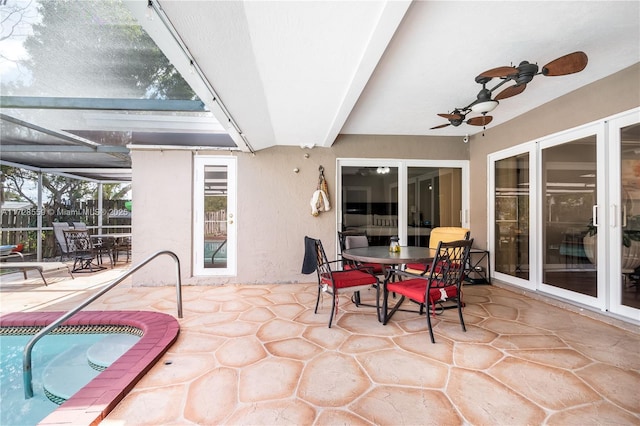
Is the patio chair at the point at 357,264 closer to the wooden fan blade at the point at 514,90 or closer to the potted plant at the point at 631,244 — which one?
the wooden fan blade at the point at 514,90

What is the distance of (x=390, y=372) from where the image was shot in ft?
7.02

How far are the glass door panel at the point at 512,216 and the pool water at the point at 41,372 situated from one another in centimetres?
528

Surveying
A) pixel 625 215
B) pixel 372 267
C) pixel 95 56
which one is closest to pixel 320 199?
pixel 372 267

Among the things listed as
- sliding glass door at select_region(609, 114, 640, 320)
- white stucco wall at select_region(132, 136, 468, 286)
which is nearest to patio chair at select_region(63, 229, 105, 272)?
white stucco wall at select_region(132, 136, 468, 286)

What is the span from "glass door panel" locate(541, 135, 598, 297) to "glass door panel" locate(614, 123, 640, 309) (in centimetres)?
25

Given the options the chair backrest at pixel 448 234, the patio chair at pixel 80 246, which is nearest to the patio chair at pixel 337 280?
the chair backrest at pixel 448 234

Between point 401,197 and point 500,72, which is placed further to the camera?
point 401,197

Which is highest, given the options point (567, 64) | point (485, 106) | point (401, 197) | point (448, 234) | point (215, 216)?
point (567, 64)

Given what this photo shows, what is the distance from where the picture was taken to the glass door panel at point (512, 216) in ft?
14.0

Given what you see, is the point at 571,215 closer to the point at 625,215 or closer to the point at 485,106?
the point at 625,215

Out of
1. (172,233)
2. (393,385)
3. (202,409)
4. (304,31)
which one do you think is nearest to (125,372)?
(202,409)

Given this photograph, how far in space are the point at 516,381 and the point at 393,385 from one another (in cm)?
89

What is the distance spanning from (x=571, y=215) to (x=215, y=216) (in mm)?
5235

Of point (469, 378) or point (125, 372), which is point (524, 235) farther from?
point (125, 372)
